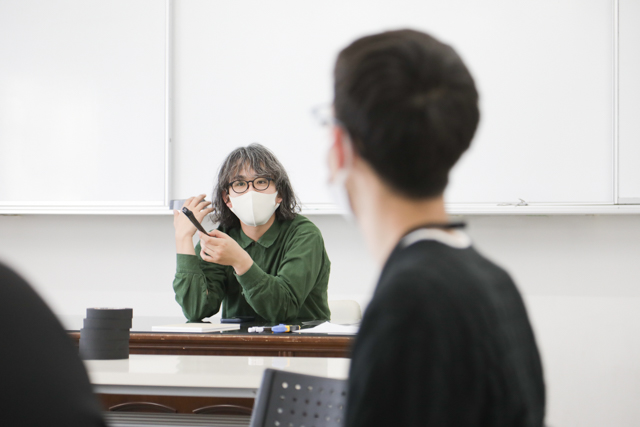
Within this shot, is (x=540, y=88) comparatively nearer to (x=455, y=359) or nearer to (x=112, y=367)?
(x=112, y=367)

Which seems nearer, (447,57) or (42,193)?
(447,57)

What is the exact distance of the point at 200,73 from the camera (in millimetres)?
3357

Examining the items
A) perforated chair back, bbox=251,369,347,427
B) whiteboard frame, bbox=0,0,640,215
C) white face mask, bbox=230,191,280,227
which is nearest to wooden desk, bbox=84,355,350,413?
perforated chair back, bbox=251,369,347,427

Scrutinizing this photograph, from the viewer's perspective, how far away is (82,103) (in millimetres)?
3416

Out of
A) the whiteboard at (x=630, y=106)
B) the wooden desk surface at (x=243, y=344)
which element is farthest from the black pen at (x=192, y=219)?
the whiteboard at (x=630, y=106)

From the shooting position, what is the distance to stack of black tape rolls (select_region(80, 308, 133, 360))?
146 centimetres

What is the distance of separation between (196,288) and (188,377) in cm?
109

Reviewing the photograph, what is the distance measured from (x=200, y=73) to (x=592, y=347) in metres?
2.60

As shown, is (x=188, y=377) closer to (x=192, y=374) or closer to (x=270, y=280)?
(x=192, y=374)

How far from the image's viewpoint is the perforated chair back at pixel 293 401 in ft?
3.06

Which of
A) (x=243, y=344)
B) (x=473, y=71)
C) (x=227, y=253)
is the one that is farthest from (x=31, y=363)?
(x=473, y=71)

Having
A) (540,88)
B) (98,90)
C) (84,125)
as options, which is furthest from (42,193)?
(540,88)

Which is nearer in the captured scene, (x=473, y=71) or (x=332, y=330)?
(x=332, y=330)

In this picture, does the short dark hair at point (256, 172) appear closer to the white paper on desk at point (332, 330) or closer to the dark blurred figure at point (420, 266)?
the white paper on desk at point (332, 330)
